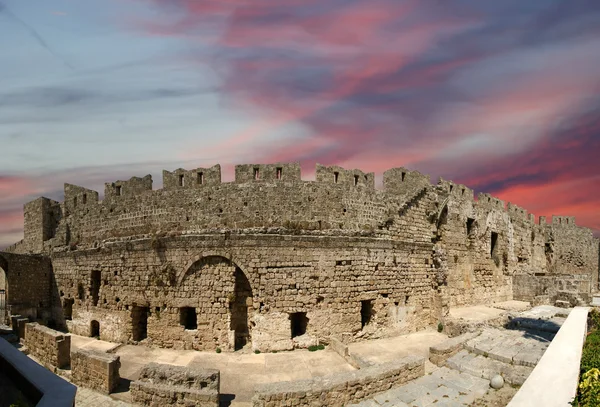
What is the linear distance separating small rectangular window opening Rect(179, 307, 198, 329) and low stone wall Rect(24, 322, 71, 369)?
3674 mm

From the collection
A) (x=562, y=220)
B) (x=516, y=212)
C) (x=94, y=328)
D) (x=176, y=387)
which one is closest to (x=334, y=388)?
(x=176, y=387)

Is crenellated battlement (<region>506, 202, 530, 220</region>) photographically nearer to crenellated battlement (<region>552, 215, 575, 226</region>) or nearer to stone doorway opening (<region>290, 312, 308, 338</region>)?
crenellated battlement (<region>552, 215, 575, 226</region>)

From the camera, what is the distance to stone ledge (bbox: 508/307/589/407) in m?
6.38

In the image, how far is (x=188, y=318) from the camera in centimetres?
1412

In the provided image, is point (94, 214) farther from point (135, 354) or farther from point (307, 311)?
point (307, 311)

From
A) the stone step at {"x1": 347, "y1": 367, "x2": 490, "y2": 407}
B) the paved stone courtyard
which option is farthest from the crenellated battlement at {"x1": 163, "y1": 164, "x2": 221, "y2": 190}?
the stone step at {"x1": 347, "y1": 367, "x2": 490, "y2": 407}

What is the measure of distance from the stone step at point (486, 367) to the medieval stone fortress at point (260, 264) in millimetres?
1167

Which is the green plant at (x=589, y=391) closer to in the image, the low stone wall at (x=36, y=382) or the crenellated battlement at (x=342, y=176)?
the low stone wall at (x=36, y=382)

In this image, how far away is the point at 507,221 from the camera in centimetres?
2570

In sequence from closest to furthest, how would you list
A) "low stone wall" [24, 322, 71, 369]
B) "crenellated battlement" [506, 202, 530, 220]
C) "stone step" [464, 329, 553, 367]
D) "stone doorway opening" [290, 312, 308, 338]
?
"stone step" [464, 329, 553, 367] < "low stone wall" [24, 322, 71, 369] < "stone doorway opening" [290, 312, 308, 338] < "crenellated battlement" [506, 202, 530, 220]

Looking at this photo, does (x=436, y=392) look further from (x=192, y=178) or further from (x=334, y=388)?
(x=192, y=178)

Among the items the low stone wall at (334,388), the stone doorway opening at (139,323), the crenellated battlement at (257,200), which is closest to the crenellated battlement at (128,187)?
the crenellated battlement at (257,200)

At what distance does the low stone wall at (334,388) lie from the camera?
25.4ft

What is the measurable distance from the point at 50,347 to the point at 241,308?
640cm
